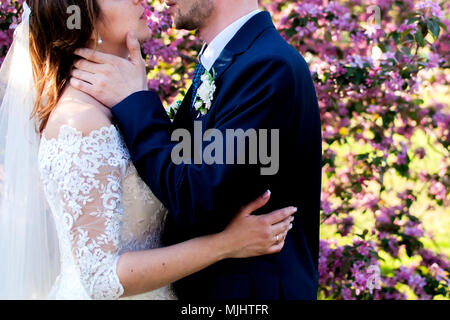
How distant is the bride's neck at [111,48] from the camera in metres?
2.31

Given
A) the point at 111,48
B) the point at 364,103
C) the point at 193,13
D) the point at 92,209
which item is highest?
the point at 193,13

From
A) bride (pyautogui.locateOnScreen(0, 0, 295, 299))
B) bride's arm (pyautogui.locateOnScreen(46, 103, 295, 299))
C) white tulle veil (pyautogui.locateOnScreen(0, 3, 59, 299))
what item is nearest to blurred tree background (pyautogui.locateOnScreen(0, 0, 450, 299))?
white tulle veil (pyautogui.locateOnScreen(0, 3, 59, 299))

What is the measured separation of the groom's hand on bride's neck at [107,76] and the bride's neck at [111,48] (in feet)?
0.21

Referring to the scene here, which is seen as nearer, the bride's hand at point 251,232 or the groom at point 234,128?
the groom at point 234,128

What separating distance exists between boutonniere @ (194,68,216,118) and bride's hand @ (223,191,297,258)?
0.38 m

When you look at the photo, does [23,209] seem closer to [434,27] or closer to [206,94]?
[206,94]

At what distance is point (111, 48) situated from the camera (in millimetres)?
2350

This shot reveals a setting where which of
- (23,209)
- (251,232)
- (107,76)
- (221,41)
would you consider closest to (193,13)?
(221,41)

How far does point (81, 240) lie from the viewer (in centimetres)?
203

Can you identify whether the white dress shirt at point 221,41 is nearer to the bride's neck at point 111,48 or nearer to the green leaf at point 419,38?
the bride's neck at point 111,48

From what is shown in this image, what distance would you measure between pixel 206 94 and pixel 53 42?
65cm

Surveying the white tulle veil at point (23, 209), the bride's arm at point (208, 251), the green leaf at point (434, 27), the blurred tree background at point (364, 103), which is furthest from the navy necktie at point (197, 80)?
the green leaf at point (434, 27)

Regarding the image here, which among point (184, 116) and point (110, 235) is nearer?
point (110, 235)

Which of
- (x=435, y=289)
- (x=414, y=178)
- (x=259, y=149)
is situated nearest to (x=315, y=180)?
(x=259, y=149)
